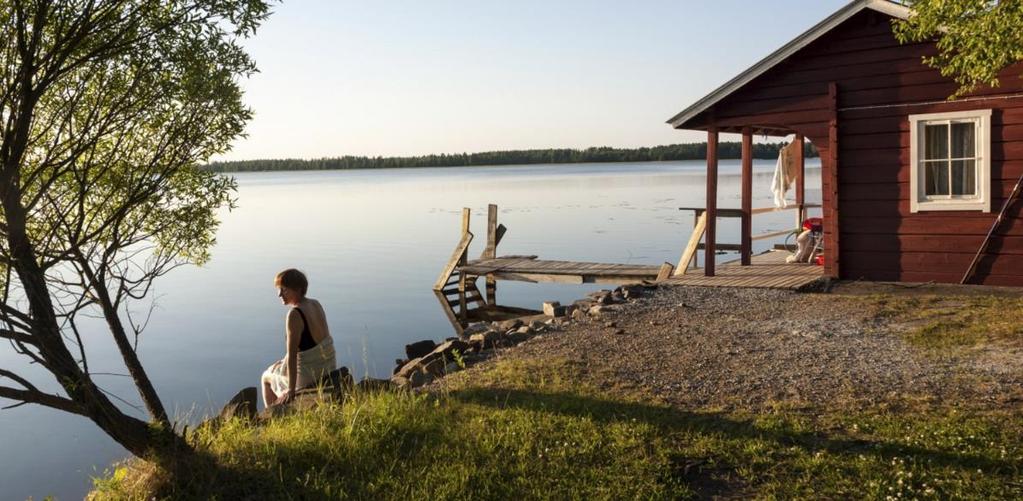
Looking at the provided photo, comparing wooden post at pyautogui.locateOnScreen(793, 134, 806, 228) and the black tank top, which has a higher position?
wooden post at pyautogui.locateOnScreen(793, 134, 806, 228)

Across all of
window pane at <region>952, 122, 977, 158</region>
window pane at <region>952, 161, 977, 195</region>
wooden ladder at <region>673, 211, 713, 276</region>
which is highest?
window pane at <region>952, 122, 977, 158</region>

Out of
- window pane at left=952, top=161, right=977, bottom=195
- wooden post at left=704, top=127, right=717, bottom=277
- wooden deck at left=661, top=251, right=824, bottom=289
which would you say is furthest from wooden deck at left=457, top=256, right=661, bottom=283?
window pane at left=952, top=161, right=977, bottom=195

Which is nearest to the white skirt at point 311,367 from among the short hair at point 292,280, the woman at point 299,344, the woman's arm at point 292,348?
the woman at point 299,344

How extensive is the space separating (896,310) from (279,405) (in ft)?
25.4

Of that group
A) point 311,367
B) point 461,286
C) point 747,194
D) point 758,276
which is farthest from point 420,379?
point 461,286

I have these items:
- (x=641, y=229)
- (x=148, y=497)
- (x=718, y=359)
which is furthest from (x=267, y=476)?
(x=641, y=229)

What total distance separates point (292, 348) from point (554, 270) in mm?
12196

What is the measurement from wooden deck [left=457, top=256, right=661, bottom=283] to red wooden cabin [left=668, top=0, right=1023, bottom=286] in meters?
5.33

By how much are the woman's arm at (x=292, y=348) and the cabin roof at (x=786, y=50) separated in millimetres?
8567

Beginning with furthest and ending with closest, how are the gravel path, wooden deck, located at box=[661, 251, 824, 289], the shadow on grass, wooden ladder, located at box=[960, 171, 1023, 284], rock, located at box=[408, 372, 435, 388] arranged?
wooden deck, located at box=[661, 251, 824, 289] < wooden ladder, located at box=[960, 171, 1023, 284] < rock, located at box=[408, 372, 435, 388] < the gravel path < the shadow on grass

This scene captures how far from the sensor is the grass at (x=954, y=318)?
898cm

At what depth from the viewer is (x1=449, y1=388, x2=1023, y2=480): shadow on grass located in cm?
534

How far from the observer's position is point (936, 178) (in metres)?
12.3

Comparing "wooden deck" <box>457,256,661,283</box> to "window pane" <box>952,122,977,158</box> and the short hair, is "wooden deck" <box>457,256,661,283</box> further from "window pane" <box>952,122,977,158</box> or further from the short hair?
the short hair
